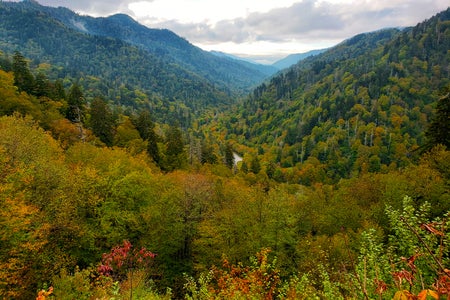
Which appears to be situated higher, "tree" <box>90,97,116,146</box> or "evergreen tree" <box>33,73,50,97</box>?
"evergreen tree" <box>33,73,50,97</box>

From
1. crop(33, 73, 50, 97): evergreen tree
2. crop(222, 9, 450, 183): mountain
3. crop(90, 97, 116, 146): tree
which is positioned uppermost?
crop(33, 73, 50, 97): evergreen tree

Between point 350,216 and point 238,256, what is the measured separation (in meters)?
14.8

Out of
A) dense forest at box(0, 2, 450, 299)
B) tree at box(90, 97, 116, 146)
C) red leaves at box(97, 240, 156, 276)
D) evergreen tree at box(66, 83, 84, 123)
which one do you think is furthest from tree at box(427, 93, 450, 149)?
evergreen tree at box(66, 83, 84, 123)

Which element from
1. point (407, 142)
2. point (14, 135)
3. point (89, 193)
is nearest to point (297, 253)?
point (89, 193)

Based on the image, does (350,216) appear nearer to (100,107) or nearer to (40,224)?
(40,224)

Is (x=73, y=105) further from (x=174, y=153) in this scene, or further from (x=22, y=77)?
(x=174, y=153)

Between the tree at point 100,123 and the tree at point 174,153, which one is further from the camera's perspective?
the tree at point 174,153

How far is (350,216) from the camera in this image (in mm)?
31844

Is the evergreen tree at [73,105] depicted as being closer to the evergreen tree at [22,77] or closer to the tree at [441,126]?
the evergreen tree at [22,77]

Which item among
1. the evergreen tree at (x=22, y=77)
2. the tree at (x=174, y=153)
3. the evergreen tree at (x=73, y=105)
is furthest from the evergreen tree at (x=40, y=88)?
the tree at (x=174, y=153)

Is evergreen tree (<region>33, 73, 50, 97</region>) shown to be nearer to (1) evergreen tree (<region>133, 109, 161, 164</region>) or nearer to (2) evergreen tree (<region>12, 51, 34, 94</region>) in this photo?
(2) evergreen tree (<region>12, 51, 34, 94</region>)

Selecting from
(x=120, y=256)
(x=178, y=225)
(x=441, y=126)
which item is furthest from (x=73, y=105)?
(x=441, y=126)

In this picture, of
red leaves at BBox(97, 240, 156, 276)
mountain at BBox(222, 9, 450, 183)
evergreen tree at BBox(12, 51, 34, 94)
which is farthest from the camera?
mountain at BBox(222, 9, 450, 183)

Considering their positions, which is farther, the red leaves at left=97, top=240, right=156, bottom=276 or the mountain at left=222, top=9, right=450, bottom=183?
the mountain at left=222, top=9, right=450, bottom=183
